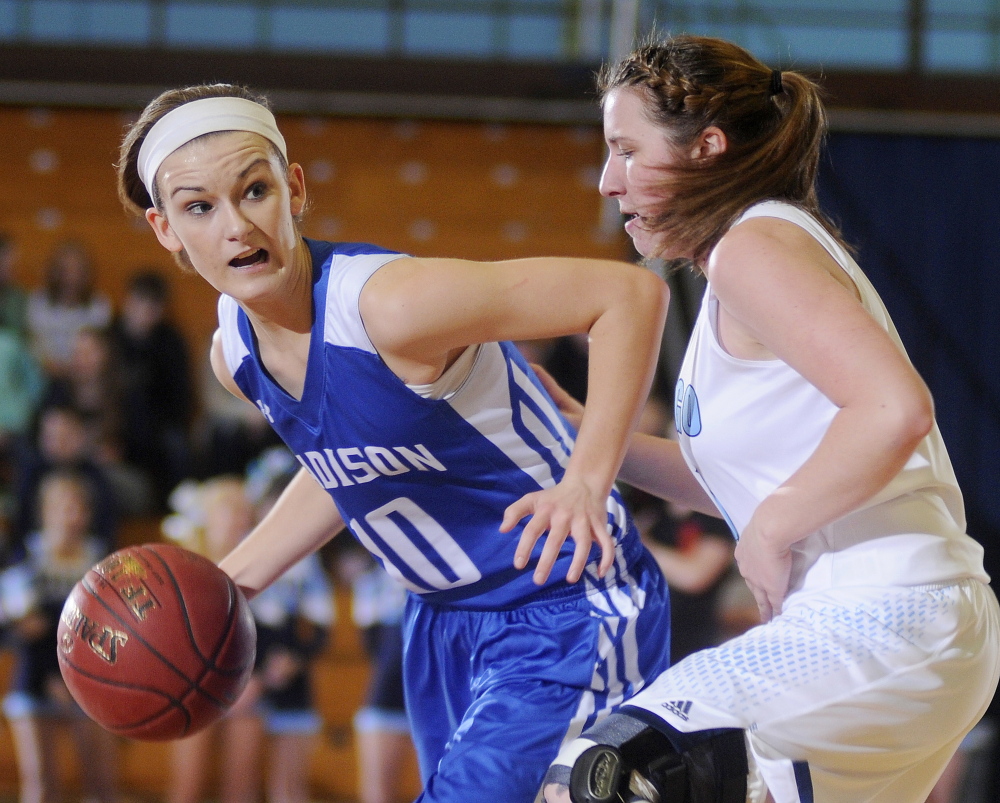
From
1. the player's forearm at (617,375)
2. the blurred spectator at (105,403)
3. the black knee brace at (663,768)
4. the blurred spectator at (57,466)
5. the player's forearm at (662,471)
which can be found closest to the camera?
the black knee brace at (663,768)

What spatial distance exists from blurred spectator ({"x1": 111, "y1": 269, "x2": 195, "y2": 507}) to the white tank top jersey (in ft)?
17.5

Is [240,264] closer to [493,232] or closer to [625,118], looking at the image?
[625,118]

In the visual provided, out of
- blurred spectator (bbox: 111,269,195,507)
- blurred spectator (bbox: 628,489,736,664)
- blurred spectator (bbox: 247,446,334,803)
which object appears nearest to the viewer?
blurred spectator (bbox: 628,489,736,664)

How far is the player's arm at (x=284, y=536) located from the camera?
2656mm

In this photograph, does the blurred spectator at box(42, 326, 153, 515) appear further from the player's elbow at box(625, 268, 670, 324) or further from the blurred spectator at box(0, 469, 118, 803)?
the player's elbow at box(625, 268, 670, 324)

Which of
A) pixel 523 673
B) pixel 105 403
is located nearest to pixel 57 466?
pixel 105 403

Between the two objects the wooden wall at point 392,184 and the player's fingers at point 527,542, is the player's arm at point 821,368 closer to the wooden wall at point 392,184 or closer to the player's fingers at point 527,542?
the player's fingers at point 527,542

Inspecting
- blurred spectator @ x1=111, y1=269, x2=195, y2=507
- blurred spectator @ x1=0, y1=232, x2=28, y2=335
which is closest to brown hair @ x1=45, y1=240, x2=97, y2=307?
blurred spectator @ x1=0, y1=232, x2=28, y2=335

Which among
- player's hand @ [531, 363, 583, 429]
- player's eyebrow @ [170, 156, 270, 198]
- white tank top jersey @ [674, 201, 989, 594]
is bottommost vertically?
player's hand @ [531, 363, 583, 429]

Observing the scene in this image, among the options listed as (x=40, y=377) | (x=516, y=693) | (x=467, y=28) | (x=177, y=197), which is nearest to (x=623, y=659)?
(x=516, y=693)

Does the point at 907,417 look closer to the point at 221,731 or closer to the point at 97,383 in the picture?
the point at 221,731

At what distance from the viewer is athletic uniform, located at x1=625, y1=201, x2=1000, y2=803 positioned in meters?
1.73

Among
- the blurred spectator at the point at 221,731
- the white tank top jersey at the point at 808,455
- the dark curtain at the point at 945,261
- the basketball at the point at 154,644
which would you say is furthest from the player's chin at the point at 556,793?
the dark curtain at the point at 945,261

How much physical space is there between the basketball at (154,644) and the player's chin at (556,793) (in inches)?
33.3
